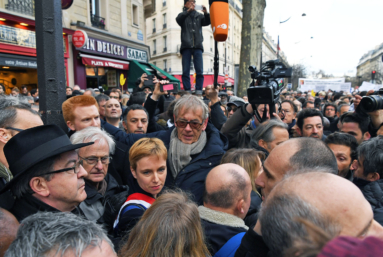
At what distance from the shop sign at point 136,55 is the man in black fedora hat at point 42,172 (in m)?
14.0

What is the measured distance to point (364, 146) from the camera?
7.85 feet

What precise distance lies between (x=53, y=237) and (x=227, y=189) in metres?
1.10

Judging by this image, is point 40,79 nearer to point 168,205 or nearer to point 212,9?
point 168,205

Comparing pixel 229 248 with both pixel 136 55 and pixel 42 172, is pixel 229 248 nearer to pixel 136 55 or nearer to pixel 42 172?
pixel 42 172

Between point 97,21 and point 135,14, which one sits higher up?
point 135,14

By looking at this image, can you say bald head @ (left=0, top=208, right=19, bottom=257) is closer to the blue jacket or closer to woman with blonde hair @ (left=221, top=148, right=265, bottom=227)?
the blue jacket

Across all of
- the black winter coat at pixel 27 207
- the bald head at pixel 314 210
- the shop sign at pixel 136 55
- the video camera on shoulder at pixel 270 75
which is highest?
the shop sign at pixel 136 55

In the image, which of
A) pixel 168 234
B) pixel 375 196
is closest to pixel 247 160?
pixel 375 196

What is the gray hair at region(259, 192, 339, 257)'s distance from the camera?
0.77 metres

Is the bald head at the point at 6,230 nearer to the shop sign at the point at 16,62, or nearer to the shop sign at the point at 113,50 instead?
the shop sign at the point at 16,62

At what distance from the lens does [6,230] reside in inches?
45.3

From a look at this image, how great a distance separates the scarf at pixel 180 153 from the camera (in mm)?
2416

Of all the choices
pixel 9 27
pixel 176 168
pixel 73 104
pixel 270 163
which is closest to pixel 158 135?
pixel 176 168

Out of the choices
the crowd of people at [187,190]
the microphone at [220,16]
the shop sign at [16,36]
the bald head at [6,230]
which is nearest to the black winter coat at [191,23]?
the microphone at [220,16]
